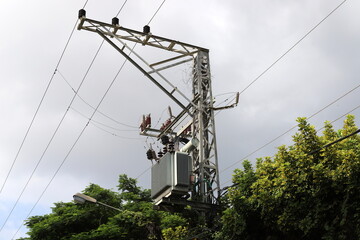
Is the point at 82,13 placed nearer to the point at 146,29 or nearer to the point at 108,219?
the point at 146,29

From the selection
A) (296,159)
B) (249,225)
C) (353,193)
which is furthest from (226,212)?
(353,193)

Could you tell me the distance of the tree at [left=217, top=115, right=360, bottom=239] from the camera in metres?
11.8

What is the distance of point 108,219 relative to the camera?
24922 millimetres

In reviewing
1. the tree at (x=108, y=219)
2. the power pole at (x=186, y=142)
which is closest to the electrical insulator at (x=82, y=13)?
the power pole at (x=186, y=142)

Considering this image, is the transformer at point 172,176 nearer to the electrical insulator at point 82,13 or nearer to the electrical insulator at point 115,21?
the electrical insulator at point 115,21

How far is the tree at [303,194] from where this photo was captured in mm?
11781

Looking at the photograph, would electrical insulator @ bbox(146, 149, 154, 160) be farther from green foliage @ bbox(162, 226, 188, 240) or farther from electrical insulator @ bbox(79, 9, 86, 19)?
electrical insulator @ bbox(79, 9, 86, 19)

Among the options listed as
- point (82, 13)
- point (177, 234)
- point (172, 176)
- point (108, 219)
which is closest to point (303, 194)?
point (172, 176)

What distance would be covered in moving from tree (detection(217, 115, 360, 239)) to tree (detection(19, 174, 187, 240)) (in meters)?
5.88

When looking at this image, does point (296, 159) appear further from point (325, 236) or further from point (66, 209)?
point (66, 209)

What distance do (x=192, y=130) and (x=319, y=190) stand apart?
5.72 meters

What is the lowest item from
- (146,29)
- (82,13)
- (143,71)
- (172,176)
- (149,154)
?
(172,176)

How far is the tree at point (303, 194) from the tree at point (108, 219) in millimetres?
5883

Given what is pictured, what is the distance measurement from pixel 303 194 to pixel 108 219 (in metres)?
14.2
